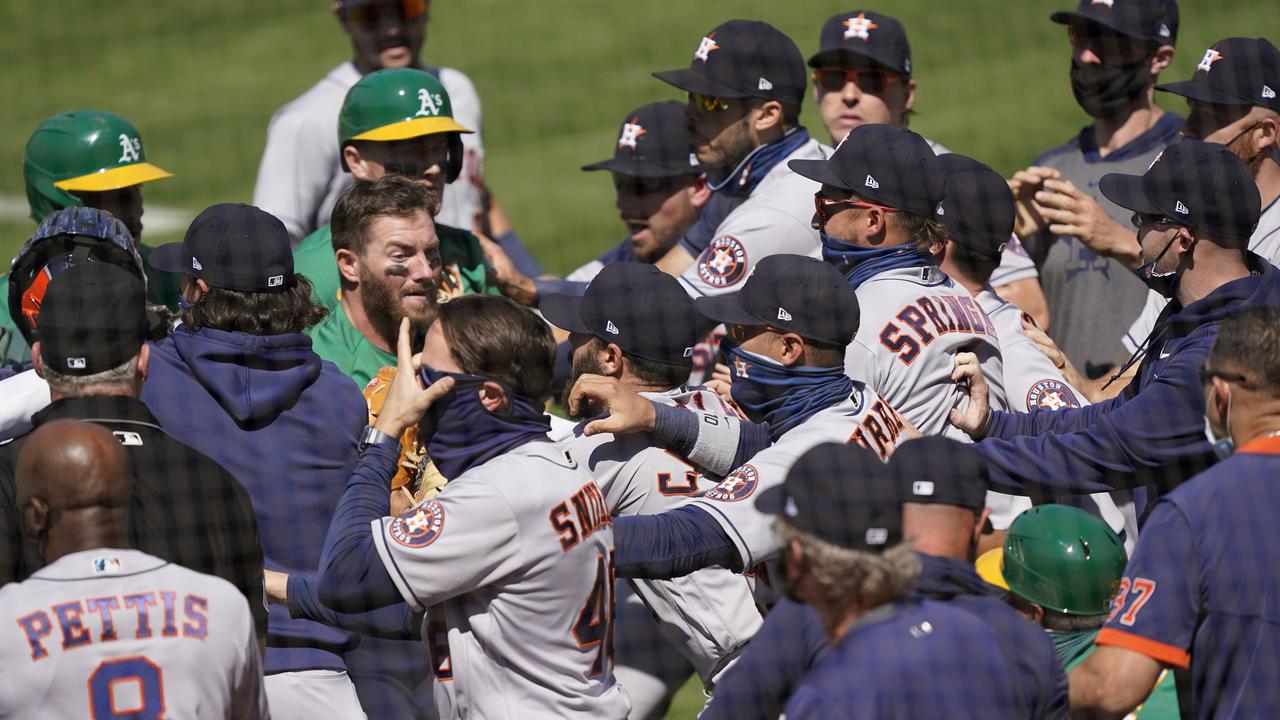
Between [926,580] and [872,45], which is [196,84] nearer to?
[872,45]

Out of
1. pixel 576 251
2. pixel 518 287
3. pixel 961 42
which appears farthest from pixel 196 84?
pixel 518 287

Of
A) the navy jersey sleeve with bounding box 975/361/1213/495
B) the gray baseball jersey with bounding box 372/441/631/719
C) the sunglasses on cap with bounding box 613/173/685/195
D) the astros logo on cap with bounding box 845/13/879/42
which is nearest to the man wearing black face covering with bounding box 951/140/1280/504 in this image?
the navy jersey sleeve with bounding box 975/361/1213/495

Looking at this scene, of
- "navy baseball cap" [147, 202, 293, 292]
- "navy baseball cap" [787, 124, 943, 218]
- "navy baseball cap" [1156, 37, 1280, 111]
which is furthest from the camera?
"navy baseball cap" [1156, 37, 1280, 111]

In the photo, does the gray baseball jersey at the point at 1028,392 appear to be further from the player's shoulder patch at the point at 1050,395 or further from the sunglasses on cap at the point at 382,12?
the sunglasses on cap at the point at 382,12

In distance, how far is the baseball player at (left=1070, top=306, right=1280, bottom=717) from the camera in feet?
11.0

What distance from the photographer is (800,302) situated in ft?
13.6

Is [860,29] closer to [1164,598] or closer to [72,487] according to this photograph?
[1164,598]

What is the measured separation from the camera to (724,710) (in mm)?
3158

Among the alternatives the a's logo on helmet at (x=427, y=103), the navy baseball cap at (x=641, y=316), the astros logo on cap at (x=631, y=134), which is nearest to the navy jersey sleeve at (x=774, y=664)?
the navy baseball cap at (x=641, y=316)

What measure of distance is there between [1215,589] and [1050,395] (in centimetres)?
164

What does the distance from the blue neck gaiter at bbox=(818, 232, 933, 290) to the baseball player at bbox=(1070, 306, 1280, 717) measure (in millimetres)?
1341

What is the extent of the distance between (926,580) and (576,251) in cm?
965

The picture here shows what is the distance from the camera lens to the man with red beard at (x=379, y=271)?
4.86 metres

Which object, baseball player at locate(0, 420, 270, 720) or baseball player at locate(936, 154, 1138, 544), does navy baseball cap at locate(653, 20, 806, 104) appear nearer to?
baseball player at locate(936, 154, 1138, 544)
